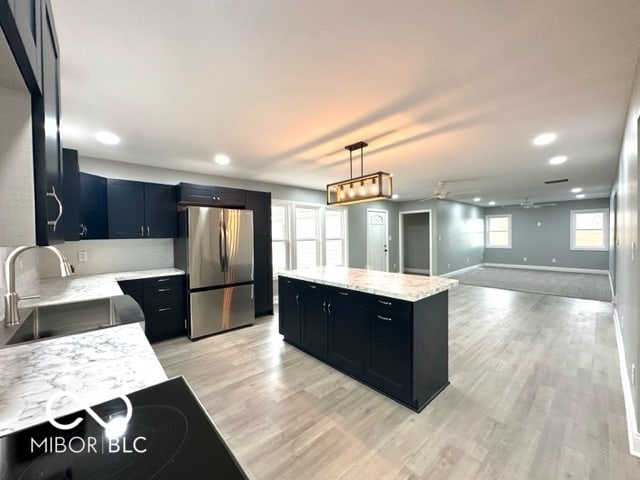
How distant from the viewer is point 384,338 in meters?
2.26

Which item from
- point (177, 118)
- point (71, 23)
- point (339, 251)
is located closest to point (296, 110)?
point (177, 118)

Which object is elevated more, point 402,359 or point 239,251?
point 239,251

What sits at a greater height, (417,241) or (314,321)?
(417,241)

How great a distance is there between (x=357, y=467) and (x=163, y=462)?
4.62 feet

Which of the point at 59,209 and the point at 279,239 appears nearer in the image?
the point at 59,209

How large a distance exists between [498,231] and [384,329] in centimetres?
1013

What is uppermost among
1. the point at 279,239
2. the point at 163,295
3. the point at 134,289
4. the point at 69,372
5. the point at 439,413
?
the point at 279,239

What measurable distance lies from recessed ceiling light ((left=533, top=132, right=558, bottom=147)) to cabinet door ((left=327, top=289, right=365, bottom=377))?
2.60 metres

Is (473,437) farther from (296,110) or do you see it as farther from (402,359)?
(296,110)

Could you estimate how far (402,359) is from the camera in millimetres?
2139

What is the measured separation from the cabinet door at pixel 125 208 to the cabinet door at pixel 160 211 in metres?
0.07

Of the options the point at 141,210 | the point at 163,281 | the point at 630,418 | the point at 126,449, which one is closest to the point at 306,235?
the point at 163,281

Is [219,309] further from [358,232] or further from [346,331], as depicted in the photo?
[358,232]

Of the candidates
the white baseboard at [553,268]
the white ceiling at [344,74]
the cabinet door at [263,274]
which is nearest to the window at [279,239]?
the cabinet door at [263,274]
